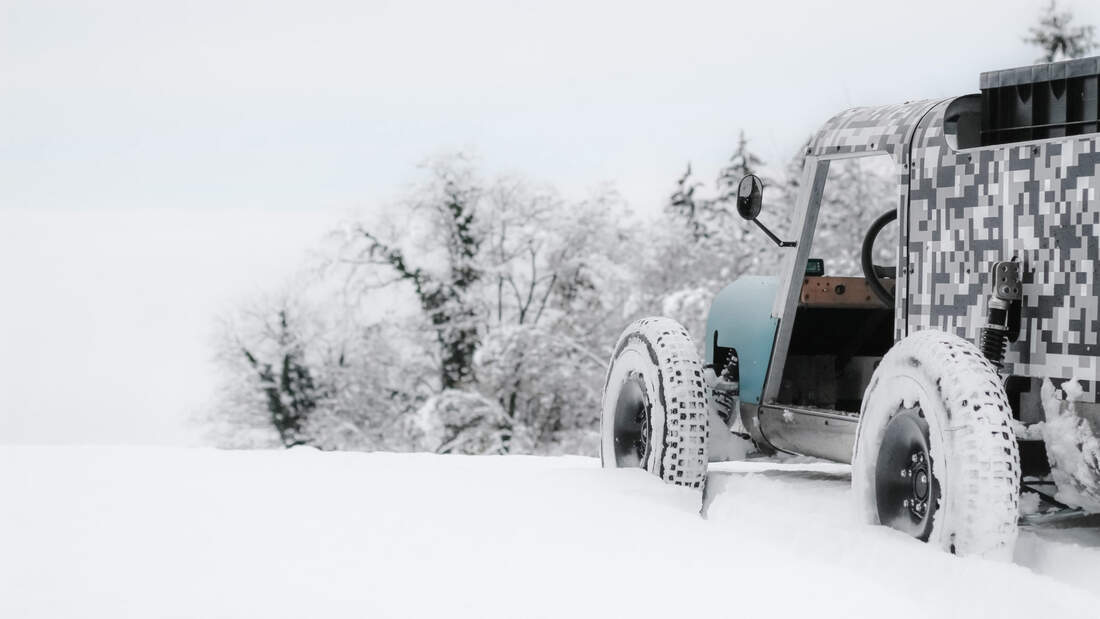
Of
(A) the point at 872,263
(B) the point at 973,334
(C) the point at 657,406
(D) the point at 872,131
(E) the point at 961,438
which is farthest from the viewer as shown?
(A) the point at 872,263

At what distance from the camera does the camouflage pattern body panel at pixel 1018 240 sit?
432 centimetres

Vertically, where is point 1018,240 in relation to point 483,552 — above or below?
above

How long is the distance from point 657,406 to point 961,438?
6.88 feet

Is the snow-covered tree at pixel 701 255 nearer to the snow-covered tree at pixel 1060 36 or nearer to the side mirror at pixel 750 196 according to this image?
the snow-covered tree at pixel 1060 36

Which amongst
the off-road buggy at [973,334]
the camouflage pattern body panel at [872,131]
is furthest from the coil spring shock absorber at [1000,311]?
the camouflage pattern body panel at [872,131]

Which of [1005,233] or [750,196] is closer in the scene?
[1005,233]

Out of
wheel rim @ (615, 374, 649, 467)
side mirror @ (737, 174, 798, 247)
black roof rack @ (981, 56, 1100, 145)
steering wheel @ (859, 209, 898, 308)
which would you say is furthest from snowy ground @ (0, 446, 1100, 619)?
black roof rack @ (981, 56, 1100, 145)

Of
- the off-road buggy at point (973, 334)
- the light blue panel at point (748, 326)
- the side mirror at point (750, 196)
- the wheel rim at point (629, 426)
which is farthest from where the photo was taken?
the wheel rim at point (629, 426)

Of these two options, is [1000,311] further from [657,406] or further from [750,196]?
[657,406]

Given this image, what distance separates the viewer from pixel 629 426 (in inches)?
254

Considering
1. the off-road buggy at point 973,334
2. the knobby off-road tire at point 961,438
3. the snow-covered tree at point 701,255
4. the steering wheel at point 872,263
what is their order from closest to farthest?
the knobby off-road tire at point 961,438 → the off-road buggy at point 973,334 → the steering wheel at point 872,263 → the snow-covered tree at point 701,255

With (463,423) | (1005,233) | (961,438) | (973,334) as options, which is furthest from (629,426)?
(463,423)

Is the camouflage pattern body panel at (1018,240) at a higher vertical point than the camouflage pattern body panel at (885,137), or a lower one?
lower

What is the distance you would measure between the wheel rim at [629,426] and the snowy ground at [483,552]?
0.24 metres
